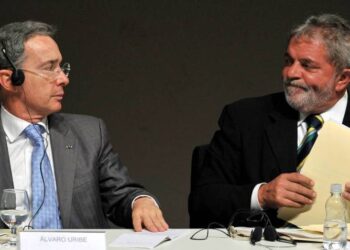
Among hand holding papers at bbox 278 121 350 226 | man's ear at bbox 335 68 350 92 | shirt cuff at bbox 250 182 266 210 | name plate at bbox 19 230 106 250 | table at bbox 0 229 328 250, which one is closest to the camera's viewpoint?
name plate at bbox 19 230 106 250

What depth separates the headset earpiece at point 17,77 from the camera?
2889mm

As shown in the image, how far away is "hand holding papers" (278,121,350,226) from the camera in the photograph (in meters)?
2.71

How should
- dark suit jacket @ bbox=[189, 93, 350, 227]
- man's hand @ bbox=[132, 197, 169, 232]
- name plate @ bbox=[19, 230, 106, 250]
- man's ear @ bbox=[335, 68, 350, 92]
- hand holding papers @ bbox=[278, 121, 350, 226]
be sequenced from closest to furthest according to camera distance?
name plate @ bbox=[19, 230, 106, 250] < man's hand @ bbox=[132, 197, 169, 232] < hand holding papers @ bbox=[278, 121, 350, 226] < dark suit jacket @ bbox=[189, 93, 350, 227] < man's ear @ bbox=[335, 68, 350, 92]

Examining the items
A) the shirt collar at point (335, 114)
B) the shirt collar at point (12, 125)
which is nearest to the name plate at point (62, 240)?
the shirt collar at point (12, 125)

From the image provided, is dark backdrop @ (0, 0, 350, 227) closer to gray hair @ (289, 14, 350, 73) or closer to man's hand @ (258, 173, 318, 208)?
gray hair @ (289, 14, 350, 73)

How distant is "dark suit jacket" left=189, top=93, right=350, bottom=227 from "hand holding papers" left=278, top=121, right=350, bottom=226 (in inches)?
13.1

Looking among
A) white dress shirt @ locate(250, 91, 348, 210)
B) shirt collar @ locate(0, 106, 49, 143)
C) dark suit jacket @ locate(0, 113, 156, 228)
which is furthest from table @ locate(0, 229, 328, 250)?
white dress shirt @ locate(250, 91, 348, 210)

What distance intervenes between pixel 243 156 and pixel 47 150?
2.86ft

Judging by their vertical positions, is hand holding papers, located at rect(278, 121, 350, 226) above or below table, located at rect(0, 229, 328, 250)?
above

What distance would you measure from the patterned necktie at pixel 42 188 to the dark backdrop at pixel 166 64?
2257mm

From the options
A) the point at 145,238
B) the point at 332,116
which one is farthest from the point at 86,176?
the point at 332,116

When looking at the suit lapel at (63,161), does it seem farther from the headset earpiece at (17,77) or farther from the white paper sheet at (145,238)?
the white paper sheet at (145,238)

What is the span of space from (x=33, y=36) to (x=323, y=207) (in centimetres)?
136

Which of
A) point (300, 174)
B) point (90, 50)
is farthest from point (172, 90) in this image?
point (300, 174)
